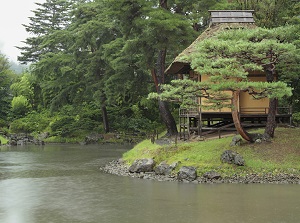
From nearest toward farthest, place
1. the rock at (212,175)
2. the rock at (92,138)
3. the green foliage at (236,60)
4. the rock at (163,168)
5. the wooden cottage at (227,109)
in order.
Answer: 1. the green foliage at (236,60)
2. the rock at (212,175)
3. the rock at (163,168)
4. the wooden cottage at (227,109)
5. the rock at (92,138)

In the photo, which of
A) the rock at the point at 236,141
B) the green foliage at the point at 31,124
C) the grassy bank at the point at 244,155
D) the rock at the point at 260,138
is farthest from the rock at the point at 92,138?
the rock at the point at 260,138

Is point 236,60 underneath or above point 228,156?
above

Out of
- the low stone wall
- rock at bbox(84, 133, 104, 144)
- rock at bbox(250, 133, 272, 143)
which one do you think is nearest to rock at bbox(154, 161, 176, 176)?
rock at bbox(250, 133, 272, 143)

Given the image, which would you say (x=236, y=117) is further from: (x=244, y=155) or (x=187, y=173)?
(x=187, y=173)

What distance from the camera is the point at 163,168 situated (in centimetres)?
1482

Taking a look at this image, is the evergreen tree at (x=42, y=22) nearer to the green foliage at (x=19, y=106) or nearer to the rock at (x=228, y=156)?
the green foliage at (x=19, y=106)

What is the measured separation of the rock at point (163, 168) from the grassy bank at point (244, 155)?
1.21 ft

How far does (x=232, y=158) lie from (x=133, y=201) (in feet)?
15.8

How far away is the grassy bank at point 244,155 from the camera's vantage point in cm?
1367

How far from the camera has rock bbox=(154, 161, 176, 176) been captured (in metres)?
14.6

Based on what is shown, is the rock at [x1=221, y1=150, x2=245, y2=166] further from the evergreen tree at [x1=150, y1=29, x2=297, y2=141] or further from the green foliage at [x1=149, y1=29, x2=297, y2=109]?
Result: the green foliage at [x1=149, y1=29, x2=297, y2=109]

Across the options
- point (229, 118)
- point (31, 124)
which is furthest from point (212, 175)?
point (31, 124)

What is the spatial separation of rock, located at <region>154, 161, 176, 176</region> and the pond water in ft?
3.32

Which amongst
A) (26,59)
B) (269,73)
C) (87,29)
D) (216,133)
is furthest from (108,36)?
(26,59)
